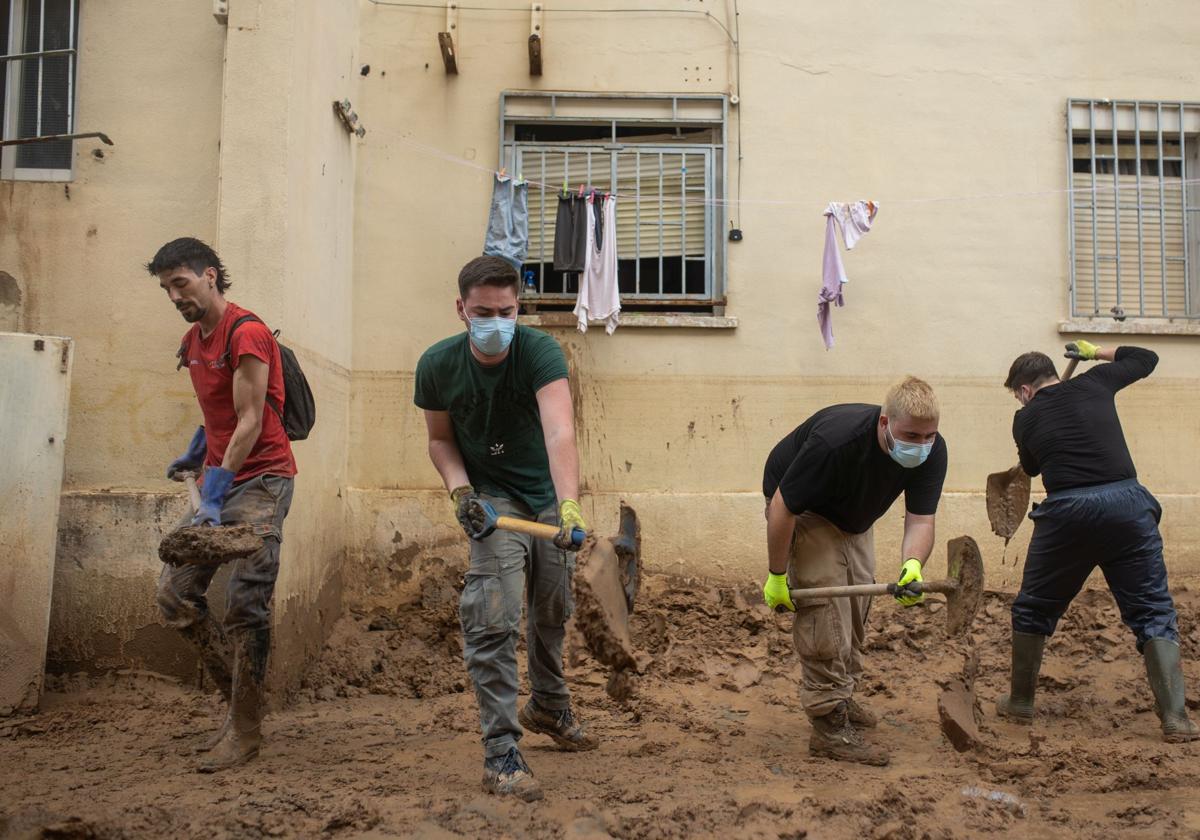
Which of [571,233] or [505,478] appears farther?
[571,233]

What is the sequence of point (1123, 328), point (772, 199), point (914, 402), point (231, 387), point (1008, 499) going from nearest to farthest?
point (914, 402) → point (231, 387) → point (1008, 499) → point (1123, 328) → point (772, 199)

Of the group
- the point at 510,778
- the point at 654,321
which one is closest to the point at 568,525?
the point at 510,778

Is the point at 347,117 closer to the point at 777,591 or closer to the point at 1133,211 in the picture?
the point at 777,591

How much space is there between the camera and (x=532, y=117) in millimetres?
7500

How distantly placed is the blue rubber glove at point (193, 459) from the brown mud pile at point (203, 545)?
0.71m

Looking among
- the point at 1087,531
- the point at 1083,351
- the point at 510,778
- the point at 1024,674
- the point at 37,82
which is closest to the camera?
the point at 510,778

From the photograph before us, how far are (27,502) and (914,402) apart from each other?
412 centimetres

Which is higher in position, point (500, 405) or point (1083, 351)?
point (1083, 351)

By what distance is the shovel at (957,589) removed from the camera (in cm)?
447

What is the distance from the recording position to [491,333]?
4031 mm

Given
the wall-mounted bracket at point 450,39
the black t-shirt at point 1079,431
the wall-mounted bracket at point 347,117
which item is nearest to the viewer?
the black t-shirt at point 1079,431

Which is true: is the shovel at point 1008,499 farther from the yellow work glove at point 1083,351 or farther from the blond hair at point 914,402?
the blond hair at point 914,402

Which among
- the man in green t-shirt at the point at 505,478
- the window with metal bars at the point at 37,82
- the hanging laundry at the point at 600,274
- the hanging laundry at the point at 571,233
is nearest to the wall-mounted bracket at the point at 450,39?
the hanging laundry at the point at 571,233

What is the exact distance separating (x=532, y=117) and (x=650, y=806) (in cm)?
503
